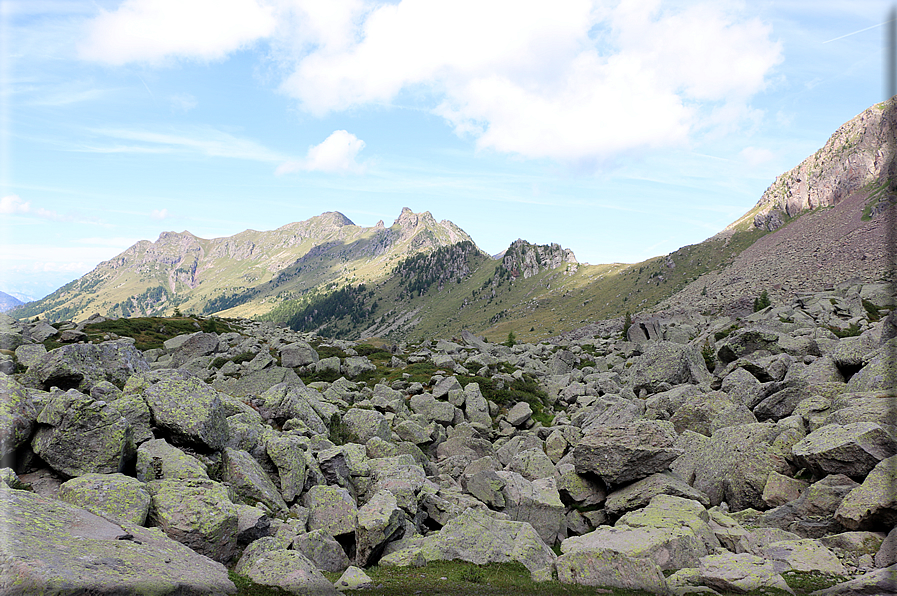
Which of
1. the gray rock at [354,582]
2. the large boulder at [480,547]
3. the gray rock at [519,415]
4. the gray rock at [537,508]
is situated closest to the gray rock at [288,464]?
the large boulder at [480,547]

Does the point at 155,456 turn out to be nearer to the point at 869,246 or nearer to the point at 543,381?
the point at 543,381

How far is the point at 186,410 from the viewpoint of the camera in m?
16.8

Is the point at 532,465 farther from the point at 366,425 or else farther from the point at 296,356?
the point at 296,356

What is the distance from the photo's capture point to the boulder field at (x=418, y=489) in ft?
36.1

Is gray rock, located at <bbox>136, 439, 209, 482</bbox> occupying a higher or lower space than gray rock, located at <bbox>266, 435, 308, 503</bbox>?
higher

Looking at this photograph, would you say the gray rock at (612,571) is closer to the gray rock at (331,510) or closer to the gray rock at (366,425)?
the gray rock at (331,510)

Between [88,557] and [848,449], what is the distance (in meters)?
23.3

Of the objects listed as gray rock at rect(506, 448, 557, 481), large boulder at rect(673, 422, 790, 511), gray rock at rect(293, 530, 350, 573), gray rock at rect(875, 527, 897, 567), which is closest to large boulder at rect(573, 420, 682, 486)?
large boulder at rect(673, 422, 790, 511)

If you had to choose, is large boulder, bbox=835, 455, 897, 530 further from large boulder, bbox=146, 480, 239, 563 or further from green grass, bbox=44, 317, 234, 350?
green grass, bbox=44, 317, 234, 350

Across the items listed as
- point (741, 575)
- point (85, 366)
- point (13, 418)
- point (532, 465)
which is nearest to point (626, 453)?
point (532, 465)

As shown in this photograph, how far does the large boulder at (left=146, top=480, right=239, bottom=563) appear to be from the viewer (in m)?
12.0

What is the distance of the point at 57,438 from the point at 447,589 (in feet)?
41.1

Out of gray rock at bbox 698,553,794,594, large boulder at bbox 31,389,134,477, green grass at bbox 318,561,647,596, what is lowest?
green grass at bbox 318,561,647,596

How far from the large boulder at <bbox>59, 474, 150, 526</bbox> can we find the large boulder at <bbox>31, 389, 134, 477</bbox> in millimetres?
990
